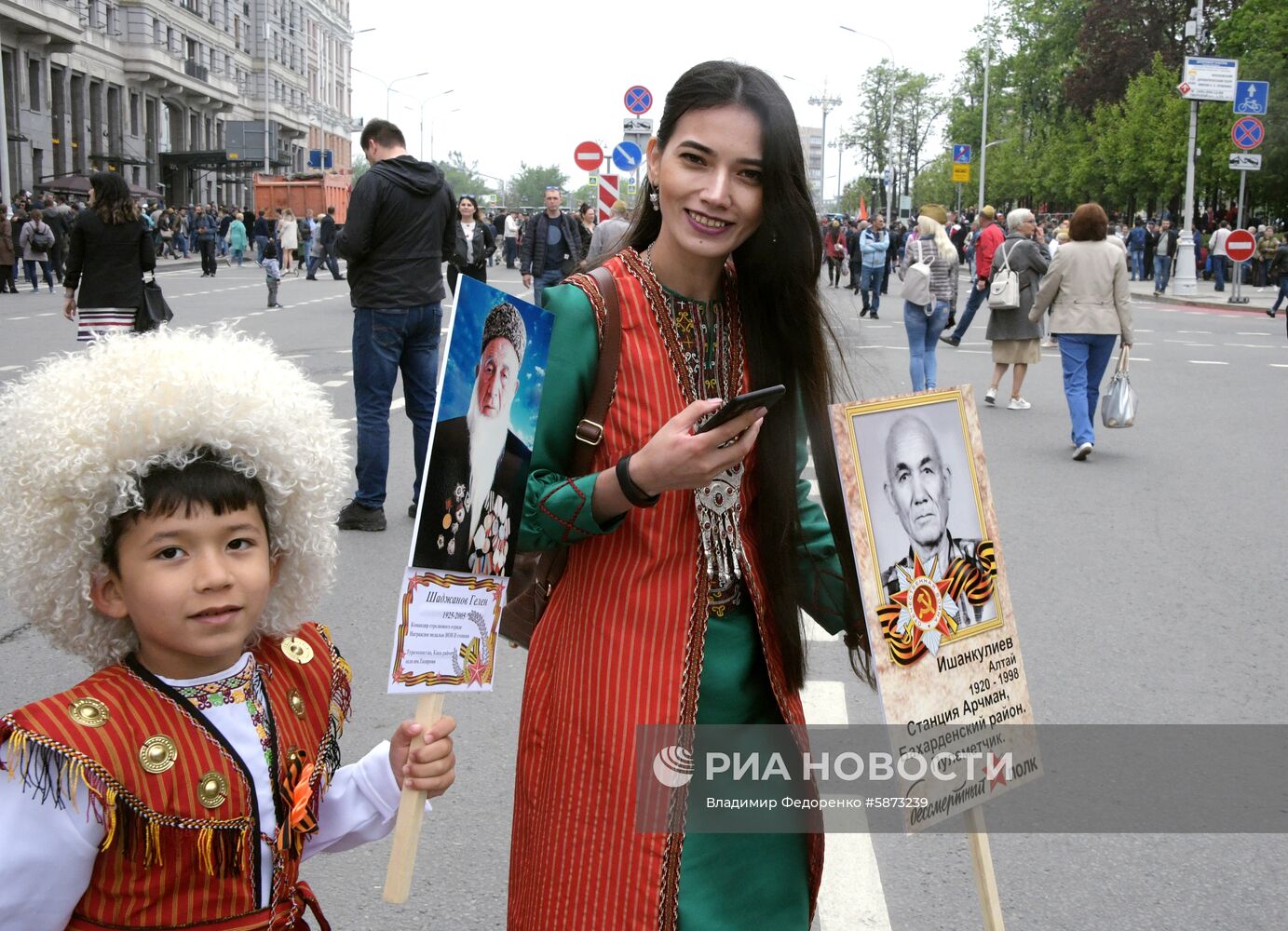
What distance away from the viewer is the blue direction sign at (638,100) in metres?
21.2

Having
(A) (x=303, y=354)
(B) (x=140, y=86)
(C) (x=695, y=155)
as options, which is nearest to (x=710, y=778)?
(C) (x=695, y=155)

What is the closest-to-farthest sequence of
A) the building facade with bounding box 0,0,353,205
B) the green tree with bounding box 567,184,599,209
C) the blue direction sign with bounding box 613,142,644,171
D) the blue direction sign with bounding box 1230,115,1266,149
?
1. the blue direction sign with bounding box 613,142,644,171
2. the blue direction sign with bounding box 1230,115,1266,149
3. the green tree with bounding box 567,184,599,209
4. the building facade with bounding box 0,0,353,205

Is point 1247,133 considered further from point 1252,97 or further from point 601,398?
point 601,398

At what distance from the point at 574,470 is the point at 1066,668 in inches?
141

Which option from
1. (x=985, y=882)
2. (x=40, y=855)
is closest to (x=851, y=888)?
(x=985, y=882)

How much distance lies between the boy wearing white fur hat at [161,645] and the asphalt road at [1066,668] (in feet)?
3.62

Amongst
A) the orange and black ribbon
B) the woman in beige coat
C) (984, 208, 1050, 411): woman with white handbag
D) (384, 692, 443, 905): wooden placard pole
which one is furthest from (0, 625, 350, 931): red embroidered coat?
(984, 208, 1050, 411): woman with white handbag

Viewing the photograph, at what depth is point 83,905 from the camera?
174 cm

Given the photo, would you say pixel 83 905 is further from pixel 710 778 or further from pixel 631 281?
pixel 631 281

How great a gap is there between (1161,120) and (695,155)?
45.4m

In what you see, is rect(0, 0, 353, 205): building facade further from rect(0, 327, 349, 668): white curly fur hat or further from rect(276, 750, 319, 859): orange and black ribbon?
rect(276, 750, 319, 859): orange and black ribbon

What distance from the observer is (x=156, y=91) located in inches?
2483

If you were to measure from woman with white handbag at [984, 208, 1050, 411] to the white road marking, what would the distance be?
28.1 feet

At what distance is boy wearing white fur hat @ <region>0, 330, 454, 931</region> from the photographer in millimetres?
1690
